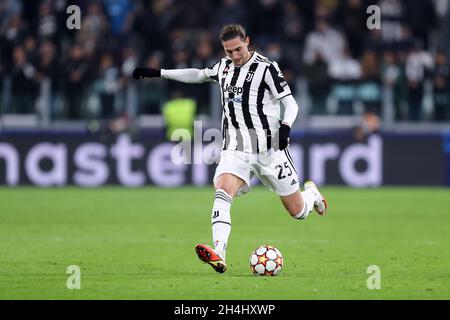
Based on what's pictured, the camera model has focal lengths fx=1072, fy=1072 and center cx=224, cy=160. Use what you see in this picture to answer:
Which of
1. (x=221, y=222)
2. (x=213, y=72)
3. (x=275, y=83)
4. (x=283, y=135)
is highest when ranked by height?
(x=213, y=72)

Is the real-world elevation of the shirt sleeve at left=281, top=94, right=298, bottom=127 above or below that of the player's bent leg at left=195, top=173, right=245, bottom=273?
above

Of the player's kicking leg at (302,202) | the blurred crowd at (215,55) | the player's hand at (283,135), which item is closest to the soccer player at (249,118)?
the player's hand at (283,135)

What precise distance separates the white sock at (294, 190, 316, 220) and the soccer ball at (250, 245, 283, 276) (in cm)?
115

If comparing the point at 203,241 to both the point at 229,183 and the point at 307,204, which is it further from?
the point at 229,183

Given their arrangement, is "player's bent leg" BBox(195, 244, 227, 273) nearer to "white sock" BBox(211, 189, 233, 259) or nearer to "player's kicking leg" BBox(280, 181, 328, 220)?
"white sock" BBox(211, 189, 233, 259)

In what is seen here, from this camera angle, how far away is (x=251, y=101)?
32.8 ft

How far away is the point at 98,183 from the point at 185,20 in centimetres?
381

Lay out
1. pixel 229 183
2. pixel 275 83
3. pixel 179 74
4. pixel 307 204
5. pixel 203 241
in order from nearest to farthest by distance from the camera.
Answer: pixel 229 183 < pixel 275 83 < pixel 179 74 < pixel 307 204 < pixel 203 241

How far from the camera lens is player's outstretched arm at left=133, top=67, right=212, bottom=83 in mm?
10367

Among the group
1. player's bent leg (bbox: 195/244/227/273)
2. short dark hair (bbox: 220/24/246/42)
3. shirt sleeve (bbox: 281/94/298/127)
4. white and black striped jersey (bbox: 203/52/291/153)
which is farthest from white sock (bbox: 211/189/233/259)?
short dark hair (bbox: 220/24/246/42)

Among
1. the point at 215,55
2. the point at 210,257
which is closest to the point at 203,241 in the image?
the point at 210,257

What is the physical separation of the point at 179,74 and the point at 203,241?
3.07 metres

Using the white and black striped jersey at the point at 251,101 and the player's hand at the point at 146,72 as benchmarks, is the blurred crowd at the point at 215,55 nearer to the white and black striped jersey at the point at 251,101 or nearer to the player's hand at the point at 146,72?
the player's hand at the point at 146,72
